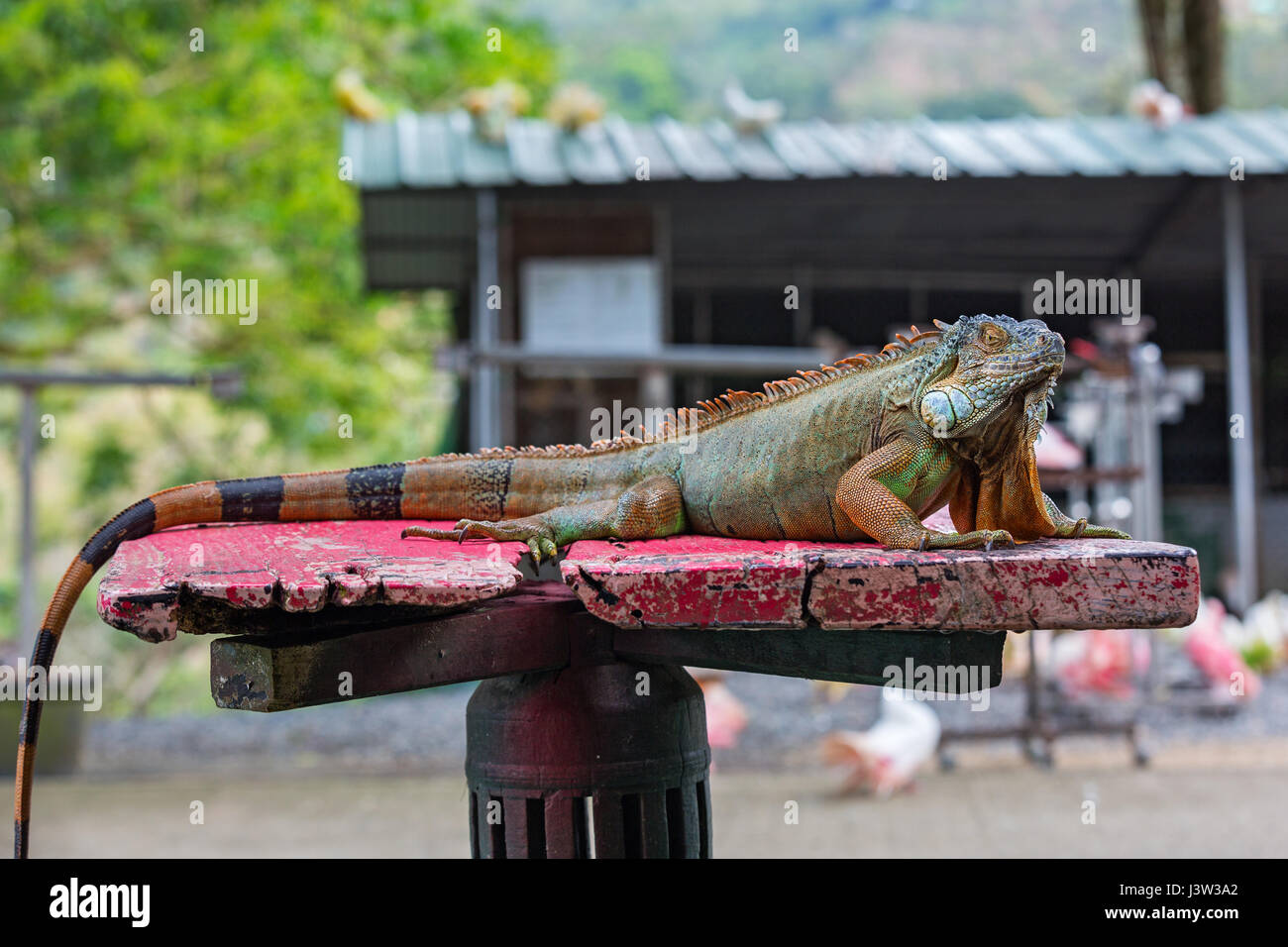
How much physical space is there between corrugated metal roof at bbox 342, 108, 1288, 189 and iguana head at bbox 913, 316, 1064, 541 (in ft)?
23.5

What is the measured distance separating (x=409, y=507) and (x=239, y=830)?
14.1 feet

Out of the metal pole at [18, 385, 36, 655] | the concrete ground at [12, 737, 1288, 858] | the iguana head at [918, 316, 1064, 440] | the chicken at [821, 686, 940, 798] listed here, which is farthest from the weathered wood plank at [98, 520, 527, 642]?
the metal pole at [18, 385, 36, 655]

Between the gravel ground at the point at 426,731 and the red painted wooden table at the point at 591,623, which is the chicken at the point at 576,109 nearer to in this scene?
the gravel ground at the point at 426,731

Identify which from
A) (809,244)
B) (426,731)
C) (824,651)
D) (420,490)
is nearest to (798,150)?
(809,244)

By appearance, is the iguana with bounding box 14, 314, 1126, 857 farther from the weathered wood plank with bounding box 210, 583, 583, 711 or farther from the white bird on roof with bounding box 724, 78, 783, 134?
the white bird on roof with bounding box 724, 78, 783, 134

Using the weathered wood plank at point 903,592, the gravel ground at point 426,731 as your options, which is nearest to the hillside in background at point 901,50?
the gravel ground at point 426,731

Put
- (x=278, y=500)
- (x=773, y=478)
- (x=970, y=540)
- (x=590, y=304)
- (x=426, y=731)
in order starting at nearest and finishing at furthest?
(x=970, y=540) → (x=773, y=478) → (x=278, y=500) → (x=426, y=731) → (x=590, y=304)

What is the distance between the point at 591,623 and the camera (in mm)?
2584

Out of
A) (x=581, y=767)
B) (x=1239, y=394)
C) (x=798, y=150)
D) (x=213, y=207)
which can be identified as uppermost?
(x=213, y=207)

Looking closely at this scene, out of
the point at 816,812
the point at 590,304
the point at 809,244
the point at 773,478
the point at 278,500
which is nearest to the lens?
the point at 773,478

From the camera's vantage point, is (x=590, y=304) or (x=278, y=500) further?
(x=590, y=304)

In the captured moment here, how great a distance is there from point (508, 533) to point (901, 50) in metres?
68.7

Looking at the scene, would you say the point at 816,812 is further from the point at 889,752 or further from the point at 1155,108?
the point at 1155,108

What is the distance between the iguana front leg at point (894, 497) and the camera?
239 centimetres
